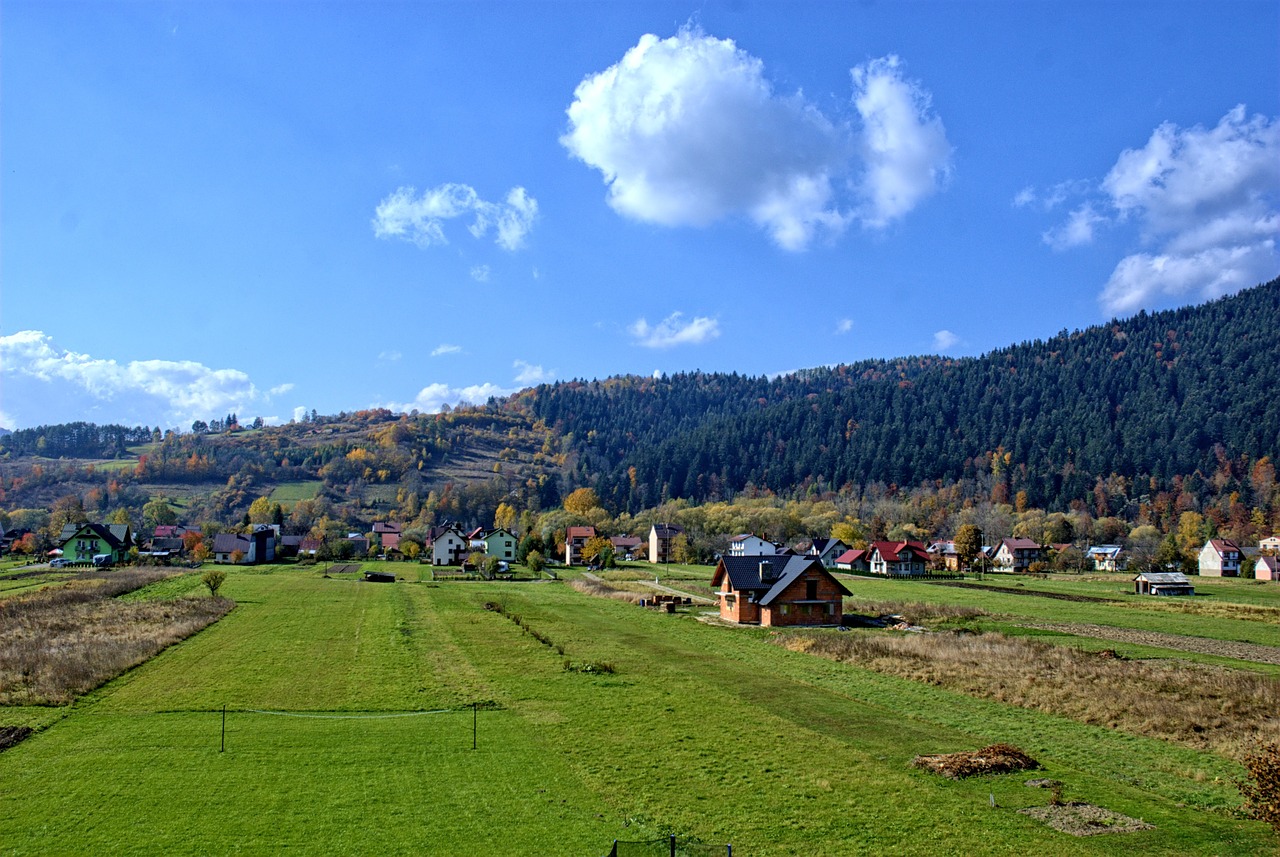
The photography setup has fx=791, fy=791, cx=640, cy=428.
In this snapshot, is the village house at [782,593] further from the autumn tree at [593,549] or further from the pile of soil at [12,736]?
the autumn tree at [593,549]

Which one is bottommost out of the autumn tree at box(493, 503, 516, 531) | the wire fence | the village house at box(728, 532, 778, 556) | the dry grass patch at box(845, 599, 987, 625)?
the dry grass patch at box(845, 599, 987, 625)

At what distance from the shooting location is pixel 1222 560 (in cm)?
10888

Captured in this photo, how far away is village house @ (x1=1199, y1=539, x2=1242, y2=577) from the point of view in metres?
109

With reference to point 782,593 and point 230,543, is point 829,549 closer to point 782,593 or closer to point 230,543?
point 782,593

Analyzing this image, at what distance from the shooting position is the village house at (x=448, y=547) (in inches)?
4569

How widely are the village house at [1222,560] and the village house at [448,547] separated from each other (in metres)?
105

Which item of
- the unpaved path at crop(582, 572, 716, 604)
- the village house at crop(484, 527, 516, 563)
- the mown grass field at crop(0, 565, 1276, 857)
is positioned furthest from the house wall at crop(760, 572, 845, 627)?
the village house at crop(484, 527, 516, 563)

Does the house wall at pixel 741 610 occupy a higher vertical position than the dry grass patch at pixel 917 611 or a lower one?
higher

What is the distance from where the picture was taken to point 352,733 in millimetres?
23844

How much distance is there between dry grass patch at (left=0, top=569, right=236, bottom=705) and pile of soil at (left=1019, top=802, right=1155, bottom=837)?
3012 centimetres

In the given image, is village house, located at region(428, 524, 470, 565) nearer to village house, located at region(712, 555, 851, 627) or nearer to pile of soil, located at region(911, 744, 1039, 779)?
village house, located at region(712, 555, 851, 627)

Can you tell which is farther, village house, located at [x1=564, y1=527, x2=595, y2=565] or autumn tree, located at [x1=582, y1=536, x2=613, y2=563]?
village house, located at [x1=564, y1=527, x2=595, y2=565]

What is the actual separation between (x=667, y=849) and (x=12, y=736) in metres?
19.6

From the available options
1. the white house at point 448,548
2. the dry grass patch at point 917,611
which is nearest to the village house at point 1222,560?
the dry grass patch at point 917,611
